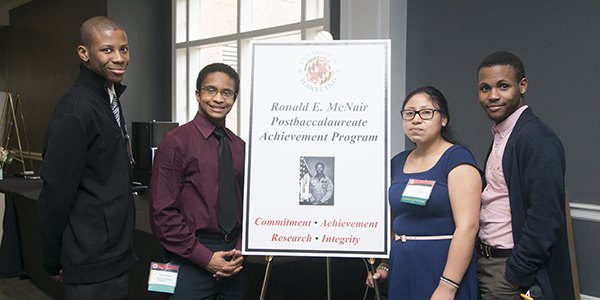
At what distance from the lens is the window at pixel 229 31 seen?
4.96 metres

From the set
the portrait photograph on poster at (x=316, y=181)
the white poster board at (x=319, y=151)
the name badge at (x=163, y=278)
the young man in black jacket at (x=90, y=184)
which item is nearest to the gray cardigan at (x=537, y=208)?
the white poster board at (x=319, y=151)

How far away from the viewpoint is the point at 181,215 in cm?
170

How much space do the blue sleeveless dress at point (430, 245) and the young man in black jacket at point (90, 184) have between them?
1.10 meters

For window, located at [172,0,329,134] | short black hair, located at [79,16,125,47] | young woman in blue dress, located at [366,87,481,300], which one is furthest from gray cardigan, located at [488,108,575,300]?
window, located at [172,0,329,134]

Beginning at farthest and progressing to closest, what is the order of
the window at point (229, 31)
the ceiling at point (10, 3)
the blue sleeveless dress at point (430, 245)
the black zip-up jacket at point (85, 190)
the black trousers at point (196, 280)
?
A: the ceiling at point (10, 3), the window at point (229, 31), the black trousers at point (196, 280), the blue sleeveless dress at point (430, 245), the black zip-up jacket at point (85, 190)

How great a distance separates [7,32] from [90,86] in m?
9.94

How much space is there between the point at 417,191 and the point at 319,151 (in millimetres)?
424

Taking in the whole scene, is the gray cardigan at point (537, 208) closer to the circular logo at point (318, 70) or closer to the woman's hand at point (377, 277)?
the woman's hand at point (377, 277)

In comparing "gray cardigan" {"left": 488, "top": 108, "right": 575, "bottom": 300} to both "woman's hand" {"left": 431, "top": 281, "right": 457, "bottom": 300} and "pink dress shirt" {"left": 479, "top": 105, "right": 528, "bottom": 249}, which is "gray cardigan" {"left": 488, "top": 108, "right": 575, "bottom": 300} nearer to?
"pink dress shirt" {"left": 479, "top": 105, "right": 528, "bottom": 249}

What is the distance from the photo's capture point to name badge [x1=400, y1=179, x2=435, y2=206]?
156cm

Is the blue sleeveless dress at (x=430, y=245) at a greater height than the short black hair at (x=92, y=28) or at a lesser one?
lesser

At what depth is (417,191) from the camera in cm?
160

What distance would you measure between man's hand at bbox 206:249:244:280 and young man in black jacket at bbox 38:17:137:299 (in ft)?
1.10

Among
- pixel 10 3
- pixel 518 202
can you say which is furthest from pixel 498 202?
pixel 10 3
